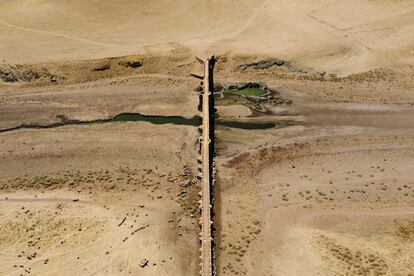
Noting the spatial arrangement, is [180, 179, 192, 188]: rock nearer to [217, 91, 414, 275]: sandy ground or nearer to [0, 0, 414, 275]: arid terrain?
[0, 0, 414, 275]: arid terrain

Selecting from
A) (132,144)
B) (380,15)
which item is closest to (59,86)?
(132,144)

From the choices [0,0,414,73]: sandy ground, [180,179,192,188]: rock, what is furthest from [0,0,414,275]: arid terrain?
[0,0,414,73]: sandy ground

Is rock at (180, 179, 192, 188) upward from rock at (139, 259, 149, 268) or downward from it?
upward

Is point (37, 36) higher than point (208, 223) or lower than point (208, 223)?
higher

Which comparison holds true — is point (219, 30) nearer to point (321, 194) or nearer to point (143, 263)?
point (321, 194)

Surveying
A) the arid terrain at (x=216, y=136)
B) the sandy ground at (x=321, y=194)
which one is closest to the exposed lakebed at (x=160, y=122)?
the arid terrain at (x=216, y=136)

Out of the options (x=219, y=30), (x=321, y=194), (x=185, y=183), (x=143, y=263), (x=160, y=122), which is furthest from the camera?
(x=219, y=30)

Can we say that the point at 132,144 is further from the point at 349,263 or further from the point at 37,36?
the point at 37,36

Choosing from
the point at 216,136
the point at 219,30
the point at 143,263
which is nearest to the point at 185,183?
the point at 216,136
